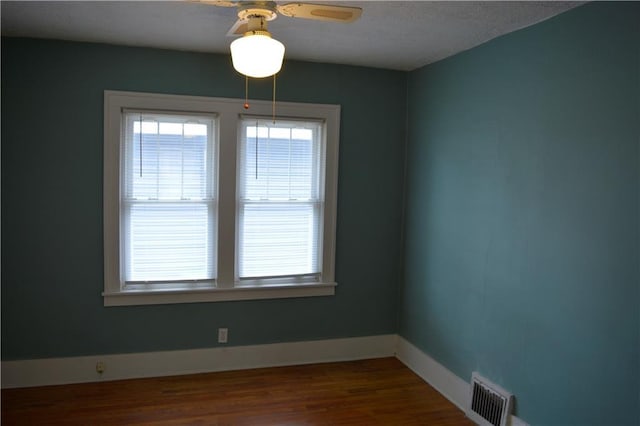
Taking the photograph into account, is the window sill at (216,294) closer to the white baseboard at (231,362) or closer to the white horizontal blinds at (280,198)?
the white horizontal blinds at (280,198)

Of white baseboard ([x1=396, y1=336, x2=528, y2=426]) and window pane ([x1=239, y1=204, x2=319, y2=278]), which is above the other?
window pane ([x1=239, y1=204, x2=319, y2=278])

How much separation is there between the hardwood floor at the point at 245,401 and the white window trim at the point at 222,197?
62 cm

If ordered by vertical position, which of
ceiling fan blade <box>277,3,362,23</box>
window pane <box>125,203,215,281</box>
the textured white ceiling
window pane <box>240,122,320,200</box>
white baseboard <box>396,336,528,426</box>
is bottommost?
white baseboard <box>396,336,528,426</box>

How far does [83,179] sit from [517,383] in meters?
3.23

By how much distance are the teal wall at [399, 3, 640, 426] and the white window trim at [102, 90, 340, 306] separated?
0.79 metres

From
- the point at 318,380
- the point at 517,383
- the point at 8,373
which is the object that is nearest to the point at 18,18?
the point at 8,373

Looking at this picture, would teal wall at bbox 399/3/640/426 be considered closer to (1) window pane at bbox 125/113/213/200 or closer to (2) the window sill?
(2) the window sill

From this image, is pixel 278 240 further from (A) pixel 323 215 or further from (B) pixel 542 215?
(B) pixel 542 215

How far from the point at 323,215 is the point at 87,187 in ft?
5.96

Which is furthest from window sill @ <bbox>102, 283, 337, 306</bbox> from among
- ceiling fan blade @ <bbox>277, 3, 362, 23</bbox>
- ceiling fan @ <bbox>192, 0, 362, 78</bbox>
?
ceiling fan blade @ <bbox>277, 3, 362, 23</bbox>

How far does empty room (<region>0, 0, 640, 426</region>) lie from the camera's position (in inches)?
110

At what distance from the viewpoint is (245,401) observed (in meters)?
3.78

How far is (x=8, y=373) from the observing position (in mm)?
3844

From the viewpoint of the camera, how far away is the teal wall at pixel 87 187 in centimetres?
377
